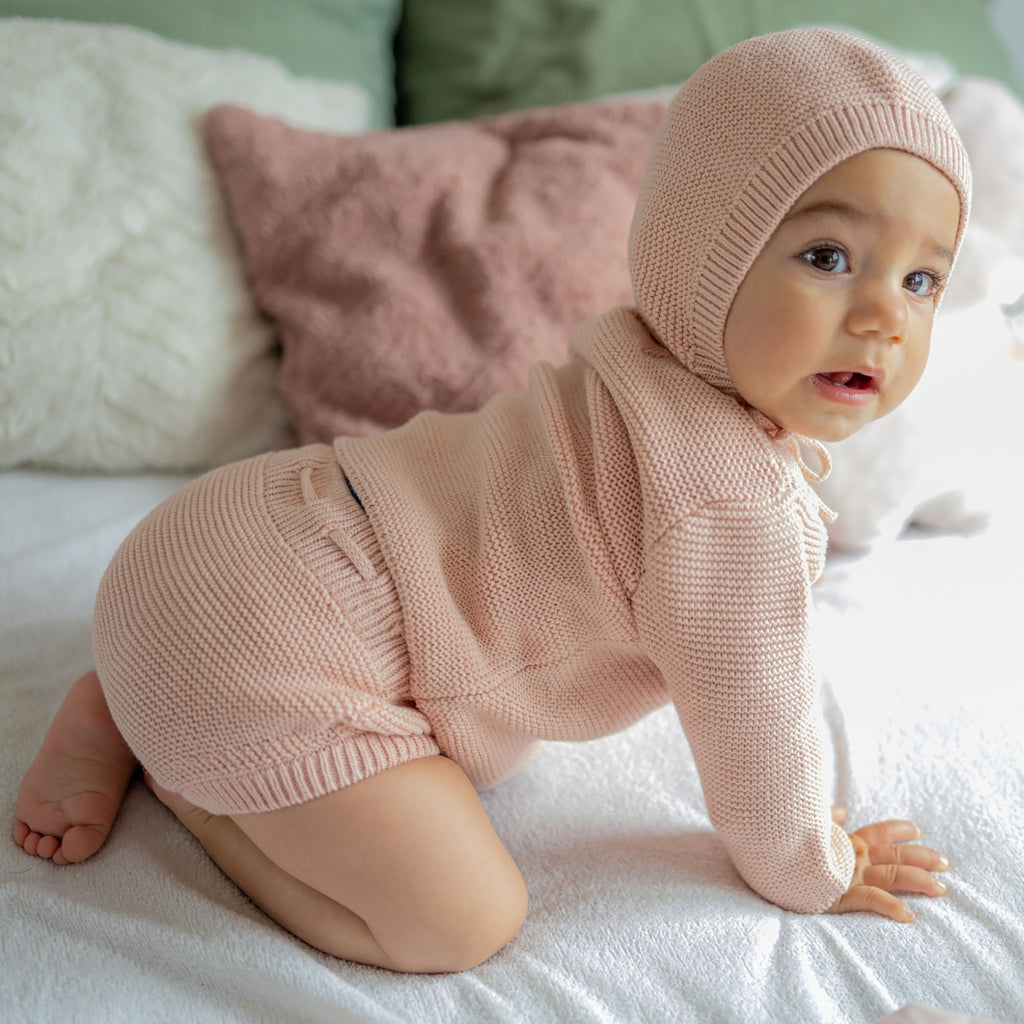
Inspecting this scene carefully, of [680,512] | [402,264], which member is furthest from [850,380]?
[402,264]

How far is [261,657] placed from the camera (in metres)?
0.78

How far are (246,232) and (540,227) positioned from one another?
0.39 m

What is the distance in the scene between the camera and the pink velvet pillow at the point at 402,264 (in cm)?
126

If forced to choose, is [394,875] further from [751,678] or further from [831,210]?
[831,210]

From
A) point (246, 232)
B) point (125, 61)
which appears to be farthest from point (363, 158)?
point (125, 61)

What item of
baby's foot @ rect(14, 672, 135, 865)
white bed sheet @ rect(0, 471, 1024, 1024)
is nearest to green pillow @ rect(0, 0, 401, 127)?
white bed sheet @ rect(0, 471, 1024, 1024)

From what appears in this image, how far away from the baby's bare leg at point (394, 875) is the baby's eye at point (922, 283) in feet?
1.85

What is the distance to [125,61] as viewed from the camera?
127cm

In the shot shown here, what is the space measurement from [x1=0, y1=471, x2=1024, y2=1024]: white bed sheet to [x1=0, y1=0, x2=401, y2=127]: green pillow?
0.70m

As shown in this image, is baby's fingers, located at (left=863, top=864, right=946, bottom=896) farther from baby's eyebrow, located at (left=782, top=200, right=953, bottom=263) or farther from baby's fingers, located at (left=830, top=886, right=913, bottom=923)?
baby's eyebrow, located at (left=782, top=200, right=953, bottom=263)

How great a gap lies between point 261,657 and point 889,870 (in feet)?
1.93

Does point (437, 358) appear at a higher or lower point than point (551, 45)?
lower

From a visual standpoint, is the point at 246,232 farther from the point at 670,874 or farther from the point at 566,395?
the point at 670,874

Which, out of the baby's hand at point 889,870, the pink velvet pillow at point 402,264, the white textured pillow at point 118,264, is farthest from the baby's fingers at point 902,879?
the white textured pillow at point 118,264
